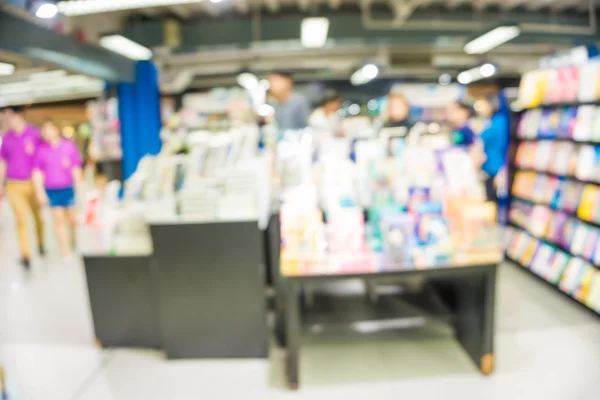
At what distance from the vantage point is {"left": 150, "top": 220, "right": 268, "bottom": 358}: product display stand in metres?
2.90

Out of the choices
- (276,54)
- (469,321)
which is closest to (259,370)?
(469,321)

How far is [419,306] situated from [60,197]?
4540 mm

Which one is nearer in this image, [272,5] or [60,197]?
[60,197]

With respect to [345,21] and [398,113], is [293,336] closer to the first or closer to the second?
[398,113]

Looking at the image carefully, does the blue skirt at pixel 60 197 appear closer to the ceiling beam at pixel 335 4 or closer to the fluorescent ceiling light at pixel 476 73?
the ceiling beam at pixel 335 4

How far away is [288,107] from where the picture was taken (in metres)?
4.37

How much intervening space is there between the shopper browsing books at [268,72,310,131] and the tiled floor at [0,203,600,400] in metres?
2.18

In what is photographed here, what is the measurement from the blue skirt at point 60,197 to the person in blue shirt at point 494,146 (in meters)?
4.91

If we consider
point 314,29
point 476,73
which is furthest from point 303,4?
point 476,73

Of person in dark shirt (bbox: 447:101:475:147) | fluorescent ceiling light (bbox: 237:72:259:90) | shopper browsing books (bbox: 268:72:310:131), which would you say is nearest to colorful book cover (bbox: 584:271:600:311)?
person in dark shirt (bbox: 447:101:475:147)

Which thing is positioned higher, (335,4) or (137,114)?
(335,4)

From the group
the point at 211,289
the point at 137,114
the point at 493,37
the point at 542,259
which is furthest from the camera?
the point at 137,114

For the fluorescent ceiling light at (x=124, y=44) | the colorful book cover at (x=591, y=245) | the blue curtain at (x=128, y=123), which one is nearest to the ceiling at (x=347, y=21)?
the blue curtain at (x=128, y=123)

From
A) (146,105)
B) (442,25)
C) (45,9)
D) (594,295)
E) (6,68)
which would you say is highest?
(442,25)
